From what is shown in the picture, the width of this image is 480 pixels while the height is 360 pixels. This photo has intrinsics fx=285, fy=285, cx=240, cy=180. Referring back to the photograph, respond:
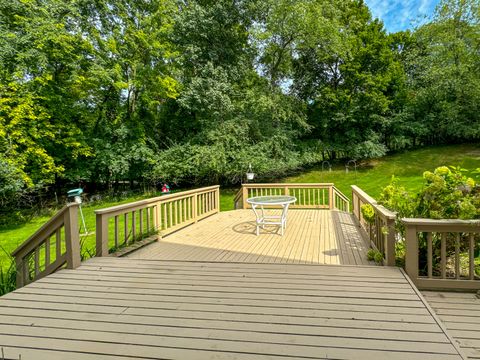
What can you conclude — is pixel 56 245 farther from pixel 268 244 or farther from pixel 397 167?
pixel 397 167

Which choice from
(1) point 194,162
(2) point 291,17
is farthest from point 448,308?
(2) point 291,17

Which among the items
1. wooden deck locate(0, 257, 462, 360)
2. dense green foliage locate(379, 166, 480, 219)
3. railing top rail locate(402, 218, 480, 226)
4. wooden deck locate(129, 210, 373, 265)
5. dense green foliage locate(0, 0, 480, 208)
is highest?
dense green foliage locate(0, 0, 480, 208)

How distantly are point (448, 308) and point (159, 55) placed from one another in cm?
1410

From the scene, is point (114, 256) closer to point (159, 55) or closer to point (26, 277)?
point (26, 277)

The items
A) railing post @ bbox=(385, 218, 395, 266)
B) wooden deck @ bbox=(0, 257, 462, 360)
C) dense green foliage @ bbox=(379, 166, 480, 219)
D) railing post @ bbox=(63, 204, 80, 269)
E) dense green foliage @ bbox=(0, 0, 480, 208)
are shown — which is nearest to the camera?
wooden deck @ bbox=(0, 257, 462, 360)

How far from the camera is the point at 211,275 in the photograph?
301 centimetres

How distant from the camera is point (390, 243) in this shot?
301 centimetres

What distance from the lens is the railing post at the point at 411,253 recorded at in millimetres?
2751

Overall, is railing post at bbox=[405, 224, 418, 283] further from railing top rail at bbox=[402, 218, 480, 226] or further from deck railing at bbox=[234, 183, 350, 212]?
deck railing at bbox=[234, 183, 350, 212]

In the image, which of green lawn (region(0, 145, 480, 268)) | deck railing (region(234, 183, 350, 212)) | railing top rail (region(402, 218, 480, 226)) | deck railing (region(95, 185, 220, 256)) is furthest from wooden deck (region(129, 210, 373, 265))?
green lawn (region(0, 145, 480, 268))

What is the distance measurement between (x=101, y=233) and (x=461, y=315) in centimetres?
376

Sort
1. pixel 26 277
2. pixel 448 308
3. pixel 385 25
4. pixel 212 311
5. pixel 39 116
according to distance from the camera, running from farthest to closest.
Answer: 1. pixel 385 25
2. pixel 39 116
3. pixel 26 277
4. pixel 448 308
5. pixel 212 311

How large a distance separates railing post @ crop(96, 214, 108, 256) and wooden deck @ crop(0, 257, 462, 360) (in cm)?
59

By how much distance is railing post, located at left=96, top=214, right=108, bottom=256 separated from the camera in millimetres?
3512
